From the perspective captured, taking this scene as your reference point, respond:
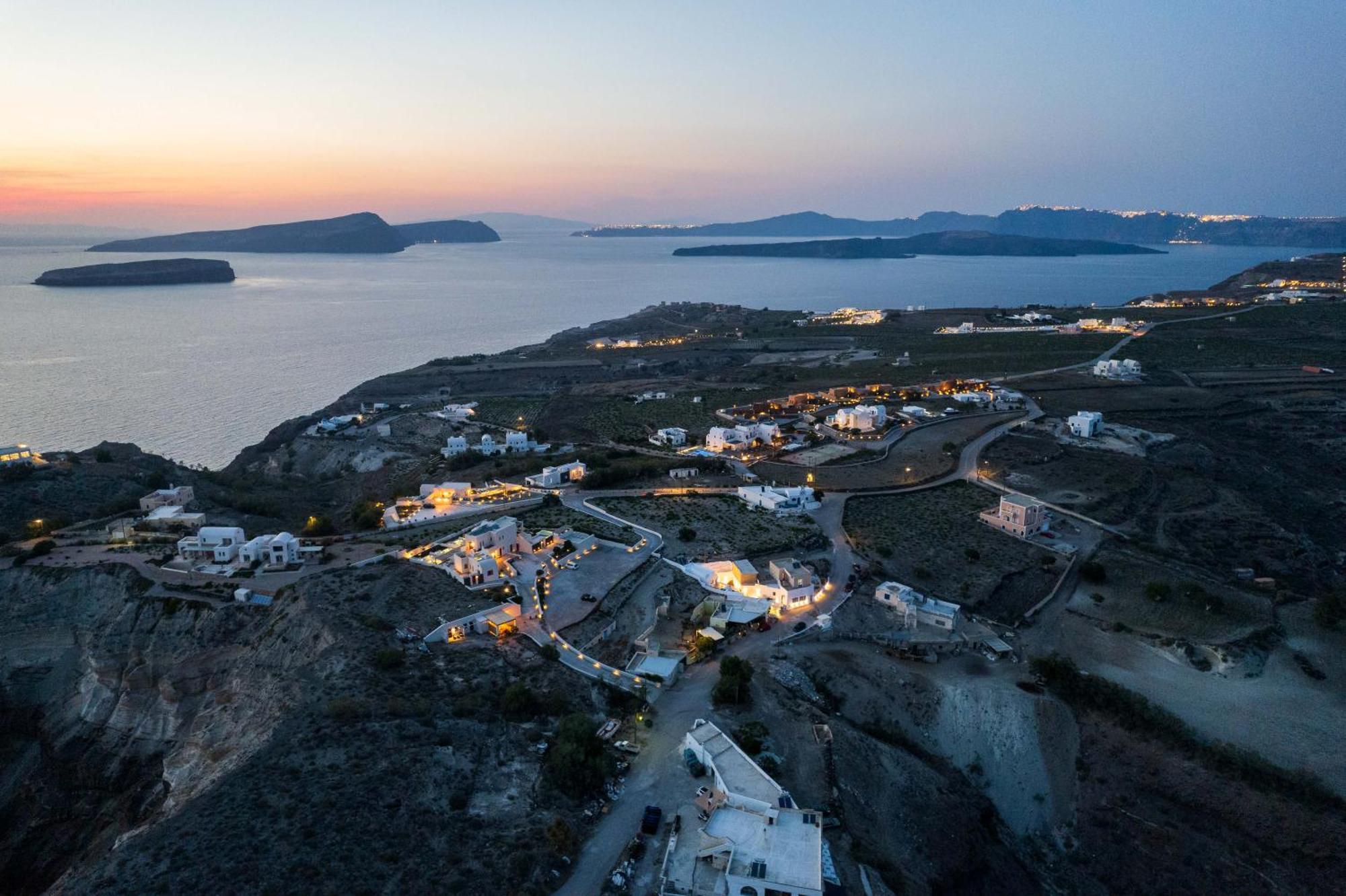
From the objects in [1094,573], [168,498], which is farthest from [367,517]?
[1094,573]

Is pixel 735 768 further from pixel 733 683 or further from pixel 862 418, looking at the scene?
pixel 862 418

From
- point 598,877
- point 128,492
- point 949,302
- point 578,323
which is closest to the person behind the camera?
point 598,877

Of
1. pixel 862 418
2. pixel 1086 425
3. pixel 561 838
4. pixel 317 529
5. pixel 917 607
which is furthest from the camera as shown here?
pixel 862 418

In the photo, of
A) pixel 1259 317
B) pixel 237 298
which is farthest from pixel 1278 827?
pixel 237 298

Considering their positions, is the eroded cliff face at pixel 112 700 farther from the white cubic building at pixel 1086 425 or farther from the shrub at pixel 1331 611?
the white cubic building at pixel 1086 425

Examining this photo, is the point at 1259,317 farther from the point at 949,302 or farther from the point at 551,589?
the point at 551,589
